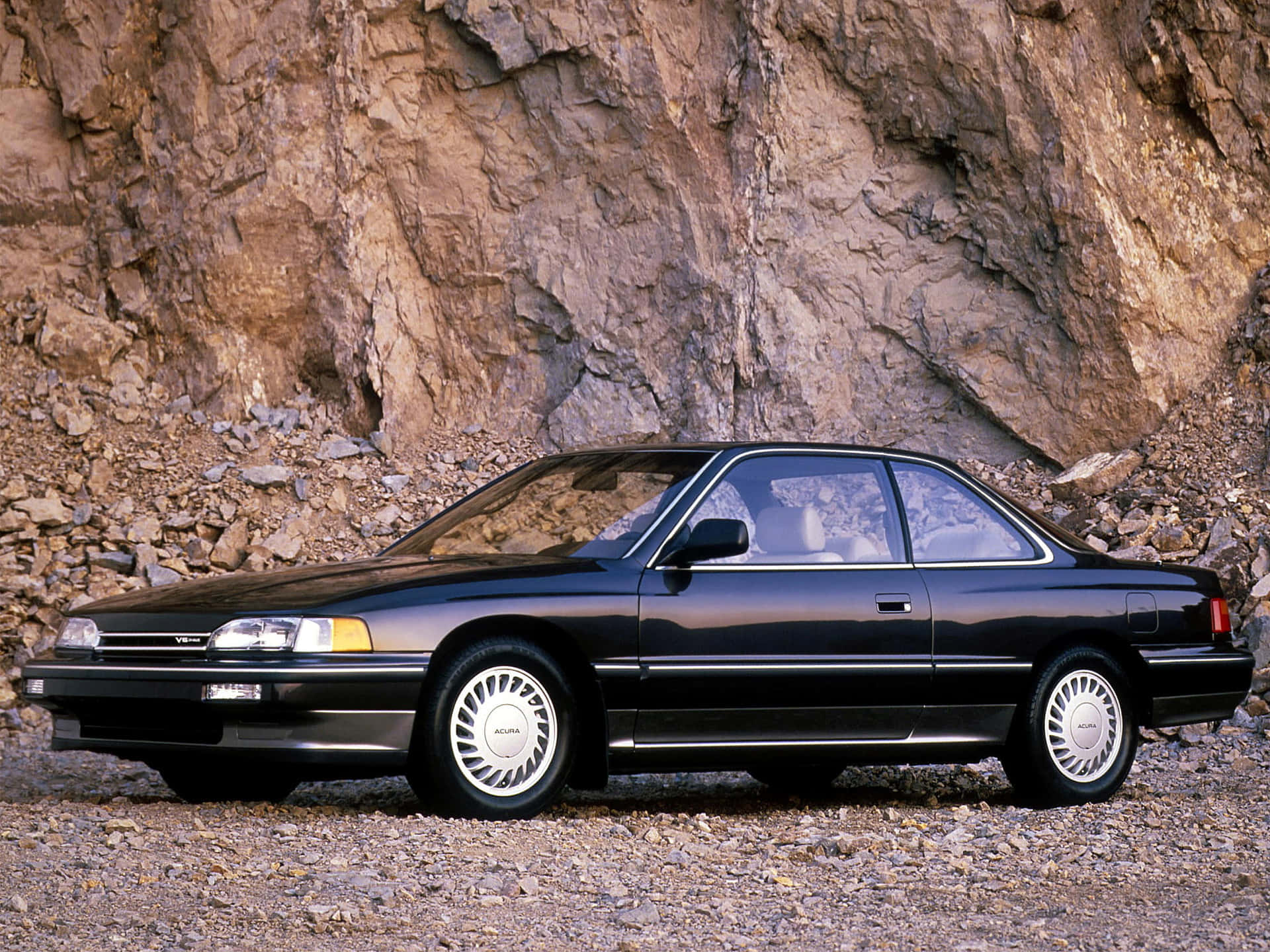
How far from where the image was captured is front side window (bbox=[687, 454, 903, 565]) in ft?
21.3

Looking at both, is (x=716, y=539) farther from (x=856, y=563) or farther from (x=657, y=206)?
(x=657, y=206)

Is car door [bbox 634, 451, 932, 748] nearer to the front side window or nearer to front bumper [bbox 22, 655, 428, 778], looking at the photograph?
the front side window

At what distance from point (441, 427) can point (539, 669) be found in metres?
9.37

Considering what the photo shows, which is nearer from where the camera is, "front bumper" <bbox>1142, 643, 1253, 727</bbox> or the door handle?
the door handle

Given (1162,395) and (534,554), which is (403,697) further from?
(1162,395)

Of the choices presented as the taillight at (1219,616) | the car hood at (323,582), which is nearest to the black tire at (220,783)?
the car hood at (323,582)

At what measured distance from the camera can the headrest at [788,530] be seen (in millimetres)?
6488

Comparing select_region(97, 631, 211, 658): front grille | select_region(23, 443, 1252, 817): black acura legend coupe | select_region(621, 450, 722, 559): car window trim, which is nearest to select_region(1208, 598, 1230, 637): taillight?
select_region(23, 443, 1252, 817): black acura legend coupe

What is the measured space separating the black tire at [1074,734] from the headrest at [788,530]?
1223 millimetres

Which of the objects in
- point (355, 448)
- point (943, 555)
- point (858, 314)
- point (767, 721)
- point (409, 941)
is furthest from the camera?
point (858, 314)

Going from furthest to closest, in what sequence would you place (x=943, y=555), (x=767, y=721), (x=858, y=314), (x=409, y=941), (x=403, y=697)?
(x=858, y=314)
(x=943, y=555)
(x=767, y=721)
(x=403, y=697)
(x=409, y=941)

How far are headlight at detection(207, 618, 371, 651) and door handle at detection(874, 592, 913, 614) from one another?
→ 2125 mm

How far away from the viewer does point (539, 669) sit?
230 inches

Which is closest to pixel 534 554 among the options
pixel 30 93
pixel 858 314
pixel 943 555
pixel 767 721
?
pixel 767 721
